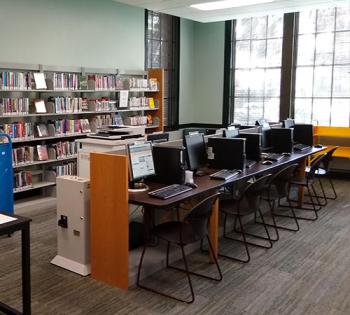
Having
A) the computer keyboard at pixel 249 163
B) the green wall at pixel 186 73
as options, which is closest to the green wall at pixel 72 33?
the green wall at pixel 186 73

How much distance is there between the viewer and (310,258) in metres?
4.25

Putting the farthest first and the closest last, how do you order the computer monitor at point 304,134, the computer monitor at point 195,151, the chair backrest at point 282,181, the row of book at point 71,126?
the computer monitor at point 304,134, the row of book at point 71,126, the chair backrest at point 282,181, the computer monitor at point 195,151

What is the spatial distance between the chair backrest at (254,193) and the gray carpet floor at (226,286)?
53 cm

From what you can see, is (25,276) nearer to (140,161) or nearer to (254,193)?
(140,161)

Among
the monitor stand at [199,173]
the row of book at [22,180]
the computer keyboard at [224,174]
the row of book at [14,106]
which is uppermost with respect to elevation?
the row of book at [14,106]

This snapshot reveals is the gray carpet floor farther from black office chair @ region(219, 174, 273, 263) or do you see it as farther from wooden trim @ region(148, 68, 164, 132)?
wooden trim @ region(148, 68, 164, 132)

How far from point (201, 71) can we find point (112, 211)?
22.9 feet

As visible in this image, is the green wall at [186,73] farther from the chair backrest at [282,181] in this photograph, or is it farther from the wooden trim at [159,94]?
the chair backrest at [282,181]

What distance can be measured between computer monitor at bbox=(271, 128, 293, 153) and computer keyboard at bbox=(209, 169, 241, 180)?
1.75m

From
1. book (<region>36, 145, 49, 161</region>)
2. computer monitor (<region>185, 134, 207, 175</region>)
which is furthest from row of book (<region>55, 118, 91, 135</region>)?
computer monitor (<region>185, 134, 207, 175</region>)

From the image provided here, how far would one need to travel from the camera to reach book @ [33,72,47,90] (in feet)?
19.5

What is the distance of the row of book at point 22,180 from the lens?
5.80 metres

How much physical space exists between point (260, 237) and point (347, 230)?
1148mm

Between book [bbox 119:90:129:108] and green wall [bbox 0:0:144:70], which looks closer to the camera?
green wall [bbox 0:0:144:70]
